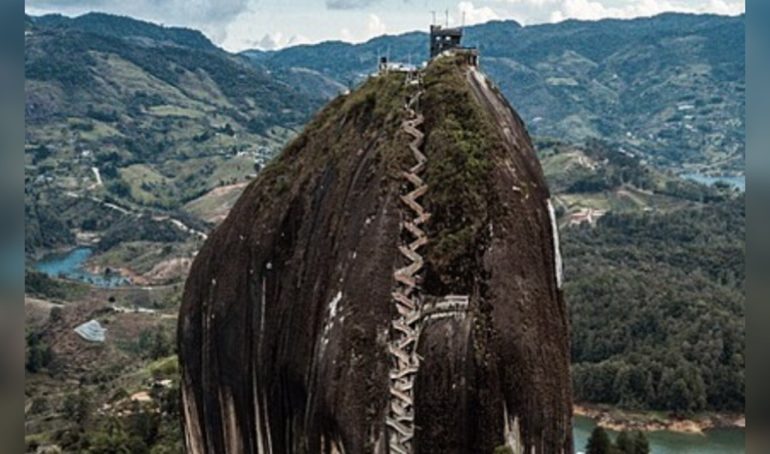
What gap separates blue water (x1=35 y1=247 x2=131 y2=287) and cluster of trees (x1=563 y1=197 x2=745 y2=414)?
6210cm

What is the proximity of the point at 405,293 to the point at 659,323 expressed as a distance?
68193mm

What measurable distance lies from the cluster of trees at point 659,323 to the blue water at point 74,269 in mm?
62097

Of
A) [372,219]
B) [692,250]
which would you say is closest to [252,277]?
[372,219]

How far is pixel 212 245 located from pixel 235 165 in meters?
170

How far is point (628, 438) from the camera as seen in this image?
41.0m

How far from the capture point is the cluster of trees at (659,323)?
70.2m

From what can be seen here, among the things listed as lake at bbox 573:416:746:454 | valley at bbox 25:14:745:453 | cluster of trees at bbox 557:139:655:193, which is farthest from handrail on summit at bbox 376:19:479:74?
cluster of trees at bbox 557:139:655:193

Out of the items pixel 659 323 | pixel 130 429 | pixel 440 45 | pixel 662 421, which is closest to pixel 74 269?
pixel 659 323

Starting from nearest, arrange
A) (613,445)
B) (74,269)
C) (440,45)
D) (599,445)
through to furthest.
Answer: (440,45), (599,445), (613,445), (74,269)

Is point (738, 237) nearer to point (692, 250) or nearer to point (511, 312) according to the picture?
point (692, 250)

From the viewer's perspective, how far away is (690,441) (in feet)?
217

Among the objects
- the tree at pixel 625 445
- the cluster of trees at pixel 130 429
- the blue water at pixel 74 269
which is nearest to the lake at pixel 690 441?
the tree at pixel 625 445

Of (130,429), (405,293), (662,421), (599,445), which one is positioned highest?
(405,293)

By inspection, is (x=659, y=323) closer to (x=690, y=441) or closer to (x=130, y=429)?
(x=690, y=441)
